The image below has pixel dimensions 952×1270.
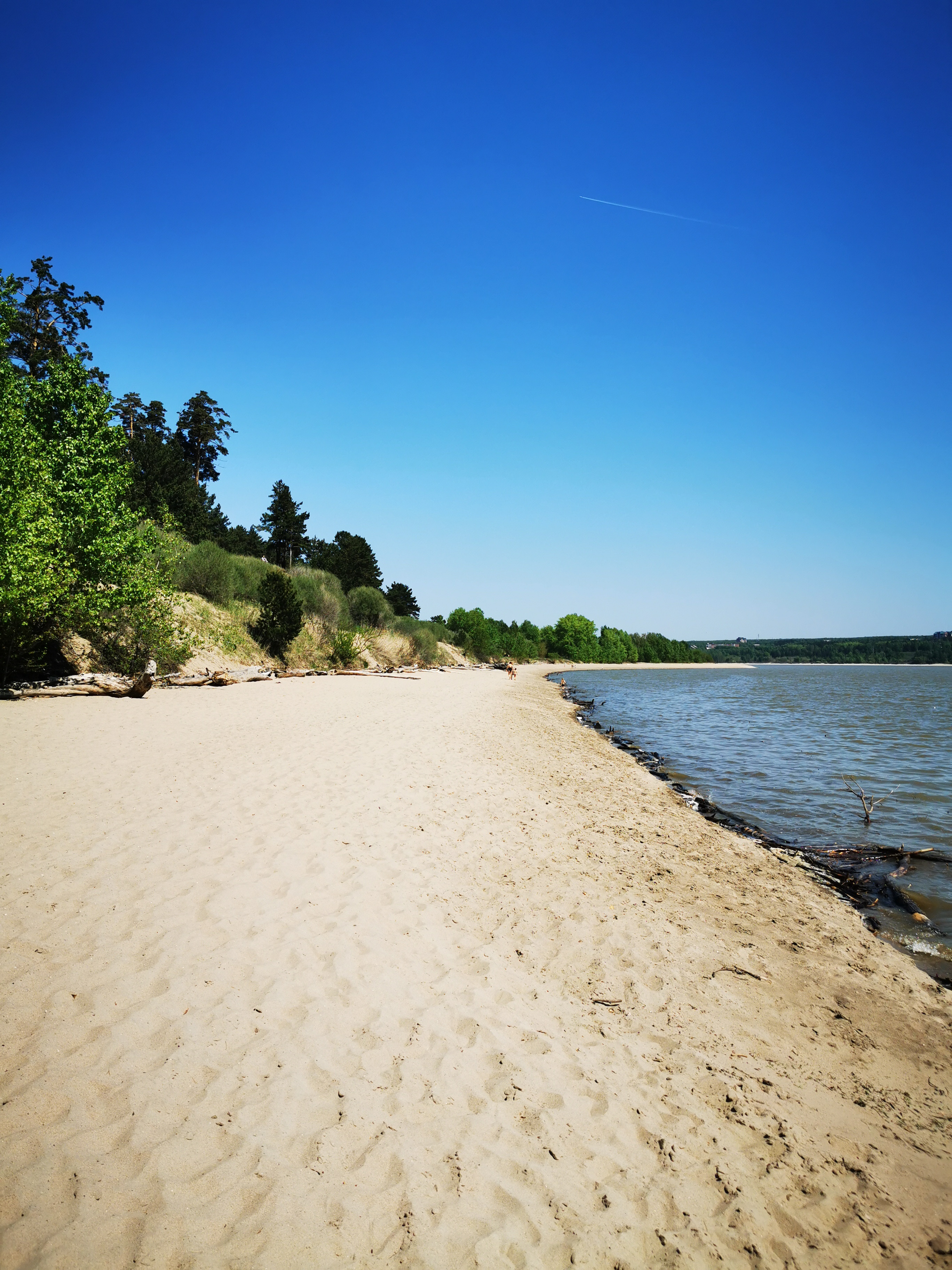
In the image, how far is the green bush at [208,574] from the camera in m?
32.6

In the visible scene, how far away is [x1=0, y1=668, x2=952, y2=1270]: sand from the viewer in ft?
8.41

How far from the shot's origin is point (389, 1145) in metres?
2.90

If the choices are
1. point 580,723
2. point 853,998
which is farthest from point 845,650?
point 853,998

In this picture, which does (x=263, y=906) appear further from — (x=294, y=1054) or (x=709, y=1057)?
(x=709, y=1057)

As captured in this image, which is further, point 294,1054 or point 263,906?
point 263,906

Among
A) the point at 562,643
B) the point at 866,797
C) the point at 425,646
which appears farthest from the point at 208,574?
the point at 562,643

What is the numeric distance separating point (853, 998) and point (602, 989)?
2277 millimetres

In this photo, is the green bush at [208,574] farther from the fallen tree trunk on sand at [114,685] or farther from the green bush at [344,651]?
the fallen tree trunk on sand at [114,685]

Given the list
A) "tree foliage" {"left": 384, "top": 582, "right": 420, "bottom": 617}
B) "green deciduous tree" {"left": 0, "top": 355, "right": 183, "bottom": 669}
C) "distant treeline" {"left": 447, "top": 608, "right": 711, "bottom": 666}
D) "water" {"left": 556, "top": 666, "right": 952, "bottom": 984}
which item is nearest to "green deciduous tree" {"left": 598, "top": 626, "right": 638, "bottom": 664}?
"distant treeline" {"left": 447, "top": 608, "right": 711, "bottom": 666}

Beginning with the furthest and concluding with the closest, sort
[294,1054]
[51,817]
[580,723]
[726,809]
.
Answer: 1. [580,723]
2. [726,809]
3. [51,817]
4. [294,1054]

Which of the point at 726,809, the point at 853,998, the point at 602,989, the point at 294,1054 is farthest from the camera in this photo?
the point at 726,809

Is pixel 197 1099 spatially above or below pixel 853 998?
above

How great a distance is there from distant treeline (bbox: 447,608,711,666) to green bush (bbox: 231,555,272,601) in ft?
149

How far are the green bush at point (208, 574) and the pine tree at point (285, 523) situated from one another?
23127 millimetres
